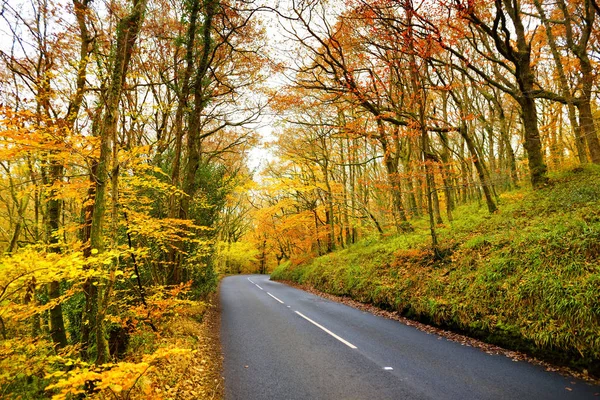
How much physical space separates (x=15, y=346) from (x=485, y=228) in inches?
459

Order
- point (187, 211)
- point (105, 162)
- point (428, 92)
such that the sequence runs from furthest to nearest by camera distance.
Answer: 1. point (428, 92)
2. point (187, 211)
3. point (105, 162)

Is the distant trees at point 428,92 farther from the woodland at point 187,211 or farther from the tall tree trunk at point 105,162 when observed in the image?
the tall tree trunk at point 105,162

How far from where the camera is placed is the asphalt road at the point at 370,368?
4285 mm

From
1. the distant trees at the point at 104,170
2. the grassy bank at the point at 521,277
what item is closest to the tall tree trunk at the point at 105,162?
the distant trees at the point at 104,170

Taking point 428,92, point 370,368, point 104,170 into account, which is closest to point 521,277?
point 370,368

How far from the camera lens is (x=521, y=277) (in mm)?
6199

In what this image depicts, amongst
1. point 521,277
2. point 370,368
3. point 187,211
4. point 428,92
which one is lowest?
point 370,368

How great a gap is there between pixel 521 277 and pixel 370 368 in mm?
3735

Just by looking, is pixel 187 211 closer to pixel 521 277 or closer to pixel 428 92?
pixel 521 277

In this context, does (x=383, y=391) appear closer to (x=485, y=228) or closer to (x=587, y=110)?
(x=485, y=228)

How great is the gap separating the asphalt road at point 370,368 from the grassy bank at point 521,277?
2.10ft

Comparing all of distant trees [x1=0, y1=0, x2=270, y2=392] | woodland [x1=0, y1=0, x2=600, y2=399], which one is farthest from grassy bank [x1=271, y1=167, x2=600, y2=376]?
distant trees [x1=0, y1=0, x2=270, y2=392]

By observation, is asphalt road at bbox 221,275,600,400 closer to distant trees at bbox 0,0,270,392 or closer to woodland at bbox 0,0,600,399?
woodland at bbox 0,0,600,399

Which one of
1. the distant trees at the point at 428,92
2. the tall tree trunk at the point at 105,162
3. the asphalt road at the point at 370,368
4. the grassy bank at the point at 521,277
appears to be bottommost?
the asphalt road at the point at 370,368
